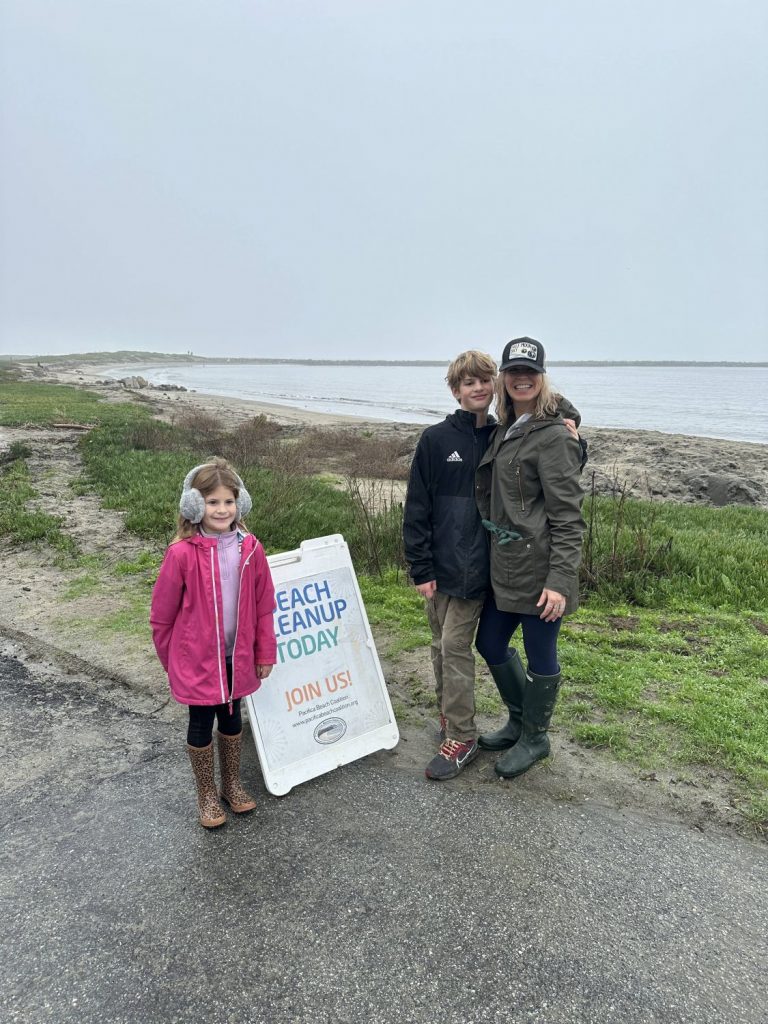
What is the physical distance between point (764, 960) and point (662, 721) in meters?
1.60

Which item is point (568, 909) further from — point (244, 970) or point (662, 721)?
point (662, 721)

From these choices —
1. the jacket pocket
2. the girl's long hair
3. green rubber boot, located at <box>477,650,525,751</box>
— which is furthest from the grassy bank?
the girl's long hair

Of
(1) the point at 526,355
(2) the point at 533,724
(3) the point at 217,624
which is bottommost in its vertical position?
(2) the point at 533,724

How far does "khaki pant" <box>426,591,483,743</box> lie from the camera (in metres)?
3.41

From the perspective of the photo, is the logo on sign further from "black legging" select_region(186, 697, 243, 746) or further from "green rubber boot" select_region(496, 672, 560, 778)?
"green rubber boot" select_region(496, 672, 560, 778)

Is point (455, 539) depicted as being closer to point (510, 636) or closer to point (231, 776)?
point (510, 636)

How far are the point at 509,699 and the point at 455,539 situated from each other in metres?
1.01

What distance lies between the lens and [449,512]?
337 cm

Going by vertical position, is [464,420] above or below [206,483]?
above

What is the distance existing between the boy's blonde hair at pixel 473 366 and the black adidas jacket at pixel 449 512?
0.67 feet

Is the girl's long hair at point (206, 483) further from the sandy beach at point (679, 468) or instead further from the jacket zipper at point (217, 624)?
the sandy beach at point (679, 468)

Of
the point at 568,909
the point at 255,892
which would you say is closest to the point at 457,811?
the point at 568,909

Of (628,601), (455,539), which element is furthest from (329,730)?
(628,601)

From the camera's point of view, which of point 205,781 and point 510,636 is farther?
point 510,636
